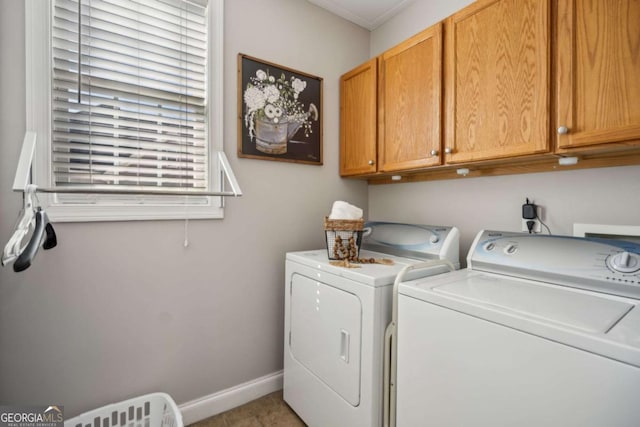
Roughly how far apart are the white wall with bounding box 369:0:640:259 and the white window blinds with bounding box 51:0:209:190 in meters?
1.39

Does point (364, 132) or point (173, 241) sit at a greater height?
point (364, 132)

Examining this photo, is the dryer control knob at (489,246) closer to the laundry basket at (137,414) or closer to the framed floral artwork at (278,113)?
the framed floral artwork at (278,113)

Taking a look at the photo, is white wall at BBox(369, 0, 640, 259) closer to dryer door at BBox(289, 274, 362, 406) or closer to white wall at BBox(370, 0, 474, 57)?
white wall at BBox(370, 0, 474, 57)

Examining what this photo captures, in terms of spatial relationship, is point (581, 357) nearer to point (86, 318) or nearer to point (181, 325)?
point (181, 325)

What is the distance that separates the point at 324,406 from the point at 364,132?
1.69m

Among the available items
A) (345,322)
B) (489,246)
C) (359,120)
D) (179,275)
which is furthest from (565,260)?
(179,275)

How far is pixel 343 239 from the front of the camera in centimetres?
170

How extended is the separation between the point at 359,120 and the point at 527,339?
169 centimetres

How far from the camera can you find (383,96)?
1.96 metres

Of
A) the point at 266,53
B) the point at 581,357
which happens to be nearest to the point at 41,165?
the point at 266,53

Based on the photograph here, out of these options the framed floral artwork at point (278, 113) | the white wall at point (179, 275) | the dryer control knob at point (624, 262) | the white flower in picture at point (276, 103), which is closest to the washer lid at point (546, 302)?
the dryer control knob at point (624, 262)

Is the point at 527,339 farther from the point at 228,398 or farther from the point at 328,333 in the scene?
the point at 228,398

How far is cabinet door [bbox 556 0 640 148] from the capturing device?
3.39ft

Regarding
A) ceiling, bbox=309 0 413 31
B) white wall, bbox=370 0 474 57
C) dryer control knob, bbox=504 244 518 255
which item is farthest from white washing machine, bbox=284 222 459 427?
ceiling, bbox=309 0 413 31
